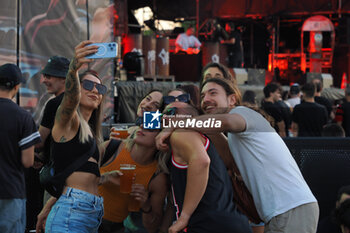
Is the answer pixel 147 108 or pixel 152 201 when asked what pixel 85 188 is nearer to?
pixel 152 201

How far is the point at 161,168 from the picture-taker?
2.93m

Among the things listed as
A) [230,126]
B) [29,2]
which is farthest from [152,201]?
[29,2]

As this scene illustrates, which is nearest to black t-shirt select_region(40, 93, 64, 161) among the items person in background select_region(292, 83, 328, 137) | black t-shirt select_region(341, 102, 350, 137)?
person in background select_region(292, 83, 328, 137)

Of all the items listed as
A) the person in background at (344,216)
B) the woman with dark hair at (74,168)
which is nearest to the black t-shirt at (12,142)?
the woman with dark hair at (74,168)

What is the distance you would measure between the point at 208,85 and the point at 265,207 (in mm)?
736

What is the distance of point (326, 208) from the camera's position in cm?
384

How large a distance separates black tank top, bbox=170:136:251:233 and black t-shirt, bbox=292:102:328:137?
13.8 ft

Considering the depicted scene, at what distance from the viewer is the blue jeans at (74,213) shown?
2.73m

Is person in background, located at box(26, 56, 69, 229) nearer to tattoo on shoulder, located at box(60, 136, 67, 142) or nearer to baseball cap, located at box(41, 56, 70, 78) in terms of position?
baseball cap, located at box(41, 56, 70, 78)

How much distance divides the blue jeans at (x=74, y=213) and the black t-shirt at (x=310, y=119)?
4317mm

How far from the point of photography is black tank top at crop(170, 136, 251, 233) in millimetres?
2445

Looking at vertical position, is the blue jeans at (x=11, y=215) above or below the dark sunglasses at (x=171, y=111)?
below

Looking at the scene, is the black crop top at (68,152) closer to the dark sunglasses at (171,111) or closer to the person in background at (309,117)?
the dark sunglasses at (171,111)

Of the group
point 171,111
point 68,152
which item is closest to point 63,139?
point 68,152
